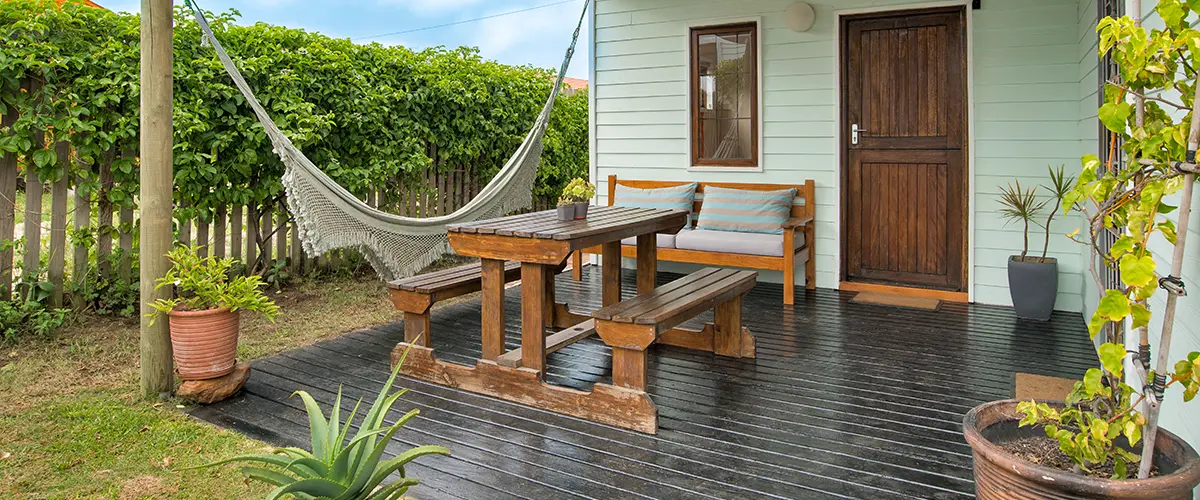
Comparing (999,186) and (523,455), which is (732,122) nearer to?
(999,186)

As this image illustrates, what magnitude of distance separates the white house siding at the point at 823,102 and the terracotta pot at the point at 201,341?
3.78 metres

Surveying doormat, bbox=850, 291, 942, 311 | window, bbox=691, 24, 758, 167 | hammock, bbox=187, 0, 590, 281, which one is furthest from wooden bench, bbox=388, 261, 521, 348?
window, bbox=691, 24, 758, 167

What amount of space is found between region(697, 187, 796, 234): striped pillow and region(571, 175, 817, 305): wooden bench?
103mm

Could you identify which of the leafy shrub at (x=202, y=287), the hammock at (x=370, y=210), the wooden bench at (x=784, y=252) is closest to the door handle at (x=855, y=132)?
the wooden bench at (x=784, y=252)

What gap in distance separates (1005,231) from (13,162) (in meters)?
5.39

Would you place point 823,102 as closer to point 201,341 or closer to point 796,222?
point 796,222

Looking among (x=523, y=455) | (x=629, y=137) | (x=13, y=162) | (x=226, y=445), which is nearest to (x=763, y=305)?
(x=629, y=137)

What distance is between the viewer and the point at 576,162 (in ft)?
26.6

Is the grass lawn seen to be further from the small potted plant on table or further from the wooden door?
the wooden door

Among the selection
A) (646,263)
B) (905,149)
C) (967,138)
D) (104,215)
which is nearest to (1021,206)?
(967,138)

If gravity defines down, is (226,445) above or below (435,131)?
below

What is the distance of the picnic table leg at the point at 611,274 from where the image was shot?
4055 mm

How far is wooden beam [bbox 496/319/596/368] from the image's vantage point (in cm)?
330

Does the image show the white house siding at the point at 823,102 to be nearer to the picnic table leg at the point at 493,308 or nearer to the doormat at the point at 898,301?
the doormat at the point at 898,301
